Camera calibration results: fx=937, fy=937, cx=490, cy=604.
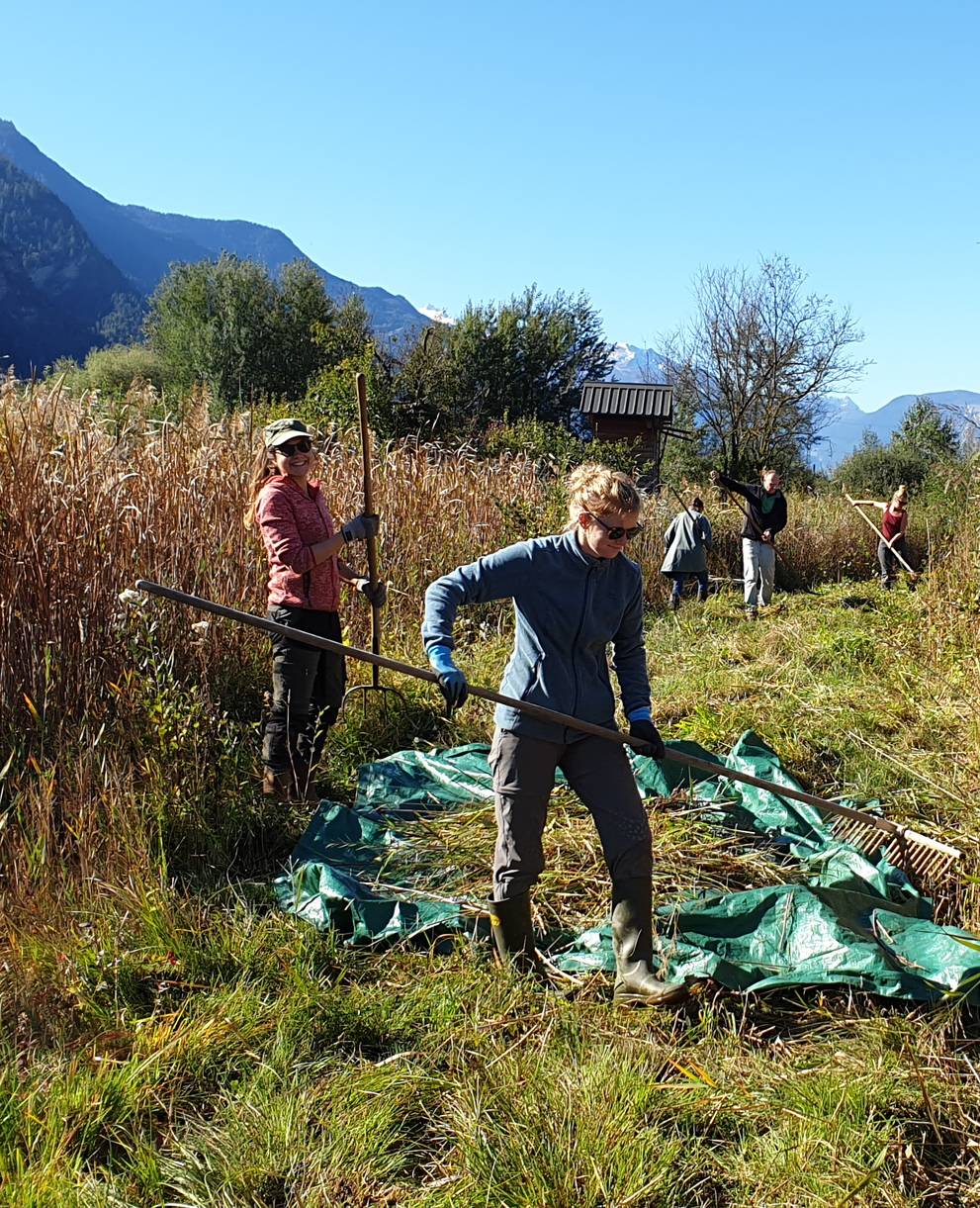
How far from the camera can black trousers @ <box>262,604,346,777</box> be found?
12.8 feet

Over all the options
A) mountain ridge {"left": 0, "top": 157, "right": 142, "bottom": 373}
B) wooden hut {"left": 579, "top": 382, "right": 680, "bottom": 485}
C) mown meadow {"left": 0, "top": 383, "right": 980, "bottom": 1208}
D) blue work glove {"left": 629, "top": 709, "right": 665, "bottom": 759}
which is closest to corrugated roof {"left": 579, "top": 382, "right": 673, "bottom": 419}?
wooden hut {"left": 579, "top": 382, "right": 680, "bottom": 485}

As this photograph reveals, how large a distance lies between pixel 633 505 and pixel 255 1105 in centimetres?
176

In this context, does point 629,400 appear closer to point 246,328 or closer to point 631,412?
point 631,412

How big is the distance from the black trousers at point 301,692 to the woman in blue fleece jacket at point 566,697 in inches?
54.0

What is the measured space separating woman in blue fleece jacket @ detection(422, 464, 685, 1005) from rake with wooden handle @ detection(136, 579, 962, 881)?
0.23 ft

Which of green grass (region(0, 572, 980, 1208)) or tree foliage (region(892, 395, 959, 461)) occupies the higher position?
tree foliage (region(892, 395, 959, 461))

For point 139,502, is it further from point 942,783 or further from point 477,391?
point 477,391

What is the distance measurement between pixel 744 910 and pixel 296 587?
212cm

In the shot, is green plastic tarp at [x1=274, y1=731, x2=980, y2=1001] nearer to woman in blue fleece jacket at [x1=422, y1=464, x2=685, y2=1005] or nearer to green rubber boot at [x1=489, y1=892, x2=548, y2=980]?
green rubber boot at [x1=489, y1=892, x2=548, y2=980]

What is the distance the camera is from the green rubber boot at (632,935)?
2.68 m

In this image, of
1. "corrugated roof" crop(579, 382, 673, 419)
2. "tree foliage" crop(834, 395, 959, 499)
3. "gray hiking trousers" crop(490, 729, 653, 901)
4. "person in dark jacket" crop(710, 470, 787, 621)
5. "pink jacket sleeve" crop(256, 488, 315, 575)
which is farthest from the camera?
"tree foliage" crop(834, 395, 959, 499)

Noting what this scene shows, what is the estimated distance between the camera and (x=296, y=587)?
3.88m

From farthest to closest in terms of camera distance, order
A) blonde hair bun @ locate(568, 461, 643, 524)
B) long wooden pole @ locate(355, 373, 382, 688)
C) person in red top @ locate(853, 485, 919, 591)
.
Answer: person in red top @ locate(853, 485, 919, 591), long wooden pole @ locate(355, 373, 382, 688), blonde hair bun @ locate(568, 461, 643, 524)

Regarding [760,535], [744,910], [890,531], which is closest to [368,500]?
[744,910]
